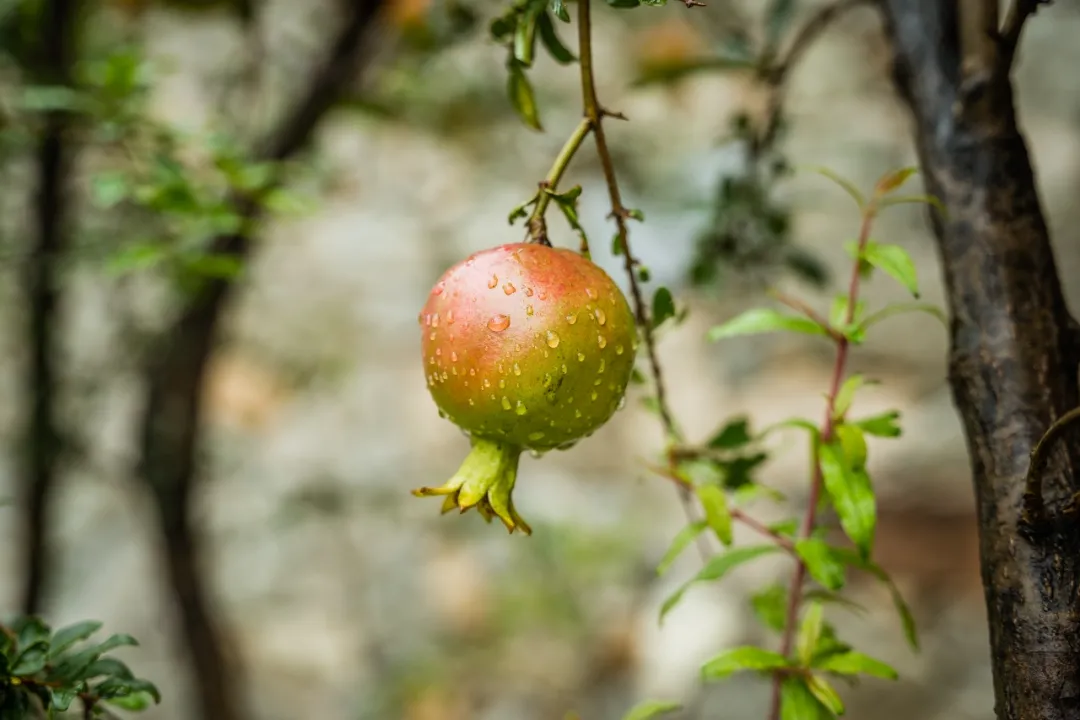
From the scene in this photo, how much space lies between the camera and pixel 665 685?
5.25 ft

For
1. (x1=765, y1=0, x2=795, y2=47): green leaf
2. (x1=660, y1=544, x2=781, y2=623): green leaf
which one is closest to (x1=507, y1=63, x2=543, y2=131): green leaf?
(x1=660, y1=544, x2=781, y2=623): green leaf

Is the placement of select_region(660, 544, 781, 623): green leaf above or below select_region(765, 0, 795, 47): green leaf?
below

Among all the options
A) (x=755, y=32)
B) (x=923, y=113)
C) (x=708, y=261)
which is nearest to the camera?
(x=923, y=113)

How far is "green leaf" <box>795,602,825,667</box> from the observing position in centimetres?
43

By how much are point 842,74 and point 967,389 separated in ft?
5.92

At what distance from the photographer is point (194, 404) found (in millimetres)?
1127

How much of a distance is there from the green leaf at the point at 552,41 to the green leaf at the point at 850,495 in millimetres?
234

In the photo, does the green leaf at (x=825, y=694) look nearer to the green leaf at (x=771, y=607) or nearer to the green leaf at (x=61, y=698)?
the green leaf at (x=771, y=607)

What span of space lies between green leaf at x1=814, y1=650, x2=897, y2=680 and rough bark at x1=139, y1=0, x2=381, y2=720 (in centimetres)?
80

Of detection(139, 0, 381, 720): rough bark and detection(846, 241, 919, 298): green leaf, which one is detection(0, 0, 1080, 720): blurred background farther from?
detection(846, 241, 919, 298): green leaf

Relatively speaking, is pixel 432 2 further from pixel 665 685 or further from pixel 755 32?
pixel 665 685

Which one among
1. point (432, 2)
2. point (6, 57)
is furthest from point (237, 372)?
point (432, 2)

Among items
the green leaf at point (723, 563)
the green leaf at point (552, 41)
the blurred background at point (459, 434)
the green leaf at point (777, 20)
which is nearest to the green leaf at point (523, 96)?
the green leaf at point (552, 41)

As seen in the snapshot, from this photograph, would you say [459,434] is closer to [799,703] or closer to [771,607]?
[771,607]
